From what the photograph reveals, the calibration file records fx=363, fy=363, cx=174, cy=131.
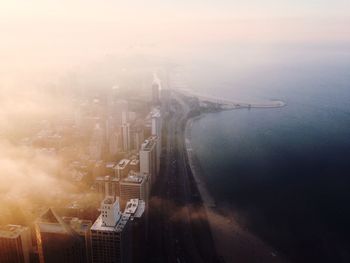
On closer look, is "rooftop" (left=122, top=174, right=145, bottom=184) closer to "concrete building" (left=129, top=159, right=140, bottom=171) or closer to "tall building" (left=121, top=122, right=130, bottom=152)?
"concrete building" (left=129, top=159, right=140, bottom=171)

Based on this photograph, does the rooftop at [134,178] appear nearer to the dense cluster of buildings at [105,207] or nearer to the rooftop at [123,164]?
the dense cluster of buildings at [105,207]

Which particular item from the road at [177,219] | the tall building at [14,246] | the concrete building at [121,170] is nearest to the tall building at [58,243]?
the tall building at [14,246]

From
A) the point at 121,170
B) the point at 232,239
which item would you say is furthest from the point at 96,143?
the point at 232,239

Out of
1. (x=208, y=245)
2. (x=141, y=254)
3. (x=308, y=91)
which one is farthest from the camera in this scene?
(x=308, y=91)

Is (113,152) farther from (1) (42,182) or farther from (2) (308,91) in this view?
(2) (308,91)

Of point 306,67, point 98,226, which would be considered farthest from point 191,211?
point 306,67

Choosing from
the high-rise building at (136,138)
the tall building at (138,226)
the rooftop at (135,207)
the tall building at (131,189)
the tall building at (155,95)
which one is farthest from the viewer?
the tall building at (155,95)
